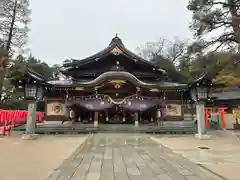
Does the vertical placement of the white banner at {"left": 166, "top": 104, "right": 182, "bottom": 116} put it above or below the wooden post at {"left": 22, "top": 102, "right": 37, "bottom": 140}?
above

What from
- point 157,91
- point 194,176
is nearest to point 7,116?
point 157,91

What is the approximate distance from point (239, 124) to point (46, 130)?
48.0ft

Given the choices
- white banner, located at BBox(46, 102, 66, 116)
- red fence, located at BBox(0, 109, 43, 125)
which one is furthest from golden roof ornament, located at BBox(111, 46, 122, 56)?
red fence, located at BBox(0, 109, 43, 125)

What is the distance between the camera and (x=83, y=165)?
248 inches

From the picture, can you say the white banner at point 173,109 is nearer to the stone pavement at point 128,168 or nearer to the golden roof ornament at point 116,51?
the golden roof ornament at point 116,51

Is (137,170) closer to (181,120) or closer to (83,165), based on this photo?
(83,165)

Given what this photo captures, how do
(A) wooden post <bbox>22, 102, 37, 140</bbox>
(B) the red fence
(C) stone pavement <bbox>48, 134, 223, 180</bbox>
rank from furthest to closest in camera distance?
(B) the red fence → (A) wooden post <bbox>22, 102, 37, 140</bbox> → (C) stone pavement <bbox>48, 134, 223, 180</bbox>

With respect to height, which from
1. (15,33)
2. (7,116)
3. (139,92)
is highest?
(15,33)

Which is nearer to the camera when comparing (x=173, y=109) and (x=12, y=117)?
(x=12, y=117)

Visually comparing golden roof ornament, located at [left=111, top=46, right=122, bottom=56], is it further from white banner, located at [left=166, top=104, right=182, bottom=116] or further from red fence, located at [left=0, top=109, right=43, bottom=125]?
Answer: red fence, located at [left=0, top=109, right=43, bottom=125]

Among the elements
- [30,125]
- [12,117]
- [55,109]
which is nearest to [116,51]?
[55,109]

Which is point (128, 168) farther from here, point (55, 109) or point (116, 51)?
point (55, 109)

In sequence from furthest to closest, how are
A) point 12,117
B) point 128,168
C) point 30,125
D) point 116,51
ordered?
1. point 116,51
2. point 12,117
3. point 30,125
4. point 128,168

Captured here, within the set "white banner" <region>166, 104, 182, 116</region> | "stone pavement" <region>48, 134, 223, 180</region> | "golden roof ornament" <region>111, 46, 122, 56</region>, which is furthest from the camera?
"white banner" <region>166, 104, 182, 116</region>
